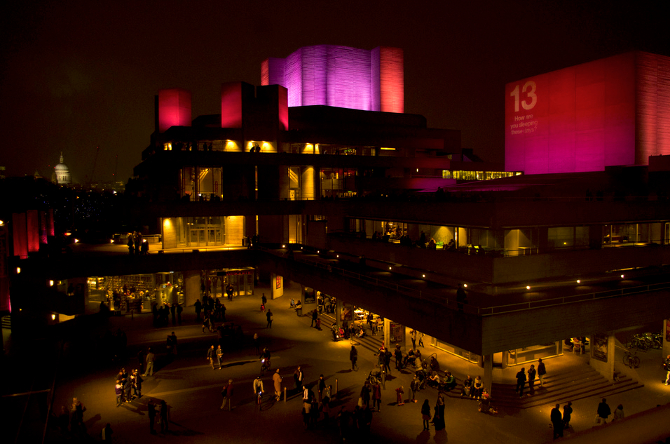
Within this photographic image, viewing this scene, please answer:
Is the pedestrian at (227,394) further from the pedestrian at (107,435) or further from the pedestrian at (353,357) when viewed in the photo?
the pedestrian at (353,357)

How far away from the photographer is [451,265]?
2433cm

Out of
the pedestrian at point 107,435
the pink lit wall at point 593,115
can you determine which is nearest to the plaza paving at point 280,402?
the pedestrian at point 107,435

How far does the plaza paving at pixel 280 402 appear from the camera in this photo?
17.2 m

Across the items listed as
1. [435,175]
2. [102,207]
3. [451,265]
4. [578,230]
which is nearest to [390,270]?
[451,265]

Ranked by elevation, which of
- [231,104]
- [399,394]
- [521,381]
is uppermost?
[231,104]

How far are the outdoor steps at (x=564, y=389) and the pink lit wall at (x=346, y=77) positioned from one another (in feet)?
138

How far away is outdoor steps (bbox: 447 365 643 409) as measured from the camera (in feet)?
66.0

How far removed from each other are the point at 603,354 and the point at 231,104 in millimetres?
36362

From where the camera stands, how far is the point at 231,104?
4550 centimetres

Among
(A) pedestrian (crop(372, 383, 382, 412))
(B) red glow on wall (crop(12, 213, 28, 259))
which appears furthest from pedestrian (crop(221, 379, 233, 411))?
(B) red glow on wall (crop(12, 213, 28, 259))

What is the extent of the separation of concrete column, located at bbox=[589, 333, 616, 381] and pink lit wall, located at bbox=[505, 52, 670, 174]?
66.4 feet

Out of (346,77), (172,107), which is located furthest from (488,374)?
(346,77)

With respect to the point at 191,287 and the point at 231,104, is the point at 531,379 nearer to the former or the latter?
the point at 191,287

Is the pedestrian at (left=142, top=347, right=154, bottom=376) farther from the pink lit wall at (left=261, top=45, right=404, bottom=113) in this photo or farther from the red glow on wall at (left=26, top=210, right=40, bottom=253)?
the pink lit wall at (left=261, top=45, right=404, bottom=113)
